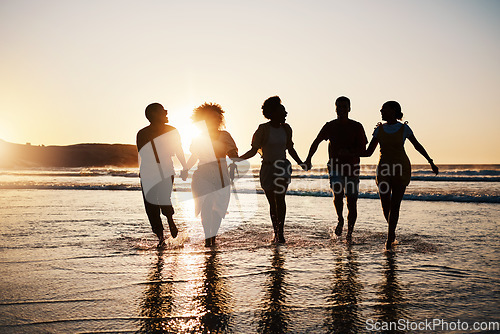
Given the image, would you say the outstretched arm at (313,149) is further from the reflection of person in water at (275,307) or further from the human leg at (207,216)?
the reflection of person in water at (275,307)

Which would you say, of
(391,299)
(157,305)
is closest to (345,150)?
(391,299)

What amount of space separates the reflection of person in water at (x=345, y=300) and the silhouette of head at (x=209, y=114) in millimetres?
2948

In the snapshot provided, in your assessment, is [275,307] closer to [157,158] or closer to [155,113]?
[157,158]

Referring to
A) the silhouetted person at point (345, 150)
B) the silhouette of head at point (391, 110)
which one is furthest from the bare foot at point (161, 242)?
the silhouette of head at point (391, 110)

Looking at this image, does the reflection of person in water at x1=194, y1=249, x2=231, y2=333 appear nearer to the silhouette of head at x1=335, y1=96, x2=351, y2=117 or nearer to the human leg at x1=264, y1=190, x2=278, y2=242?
the human leg at x1=264, y1=190, x2=278, y2=242

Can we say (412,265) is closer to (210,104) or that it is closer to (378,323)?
(378,323)

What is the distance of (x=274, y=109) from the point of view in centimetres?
Answer: 647

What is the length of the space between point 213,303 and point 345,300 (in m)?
1.12

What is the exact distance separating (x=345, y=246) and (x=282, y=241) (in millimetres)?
971

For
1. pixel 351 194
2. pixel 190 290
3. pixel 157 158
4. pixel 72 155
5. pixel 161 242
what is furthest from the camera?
pixel 72 155

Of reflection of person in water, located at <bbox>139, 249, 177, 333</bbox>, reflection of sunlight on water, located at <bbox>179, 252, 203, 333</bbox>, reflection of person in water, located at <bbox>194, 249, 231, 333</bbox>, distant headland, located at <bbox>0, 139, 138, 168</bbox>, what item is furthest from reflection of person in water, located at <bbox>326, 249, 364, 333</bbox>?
distant headland, located at <bbox>0, 139, 138, 168</bbox>

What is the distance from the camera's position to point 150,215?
246 inches

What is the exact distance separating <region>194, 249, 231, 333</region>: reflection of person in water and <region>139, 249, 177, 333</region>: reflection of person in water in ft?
0.78

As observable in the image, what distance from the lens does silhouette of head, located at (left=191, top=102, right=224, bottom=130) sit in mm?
6363
